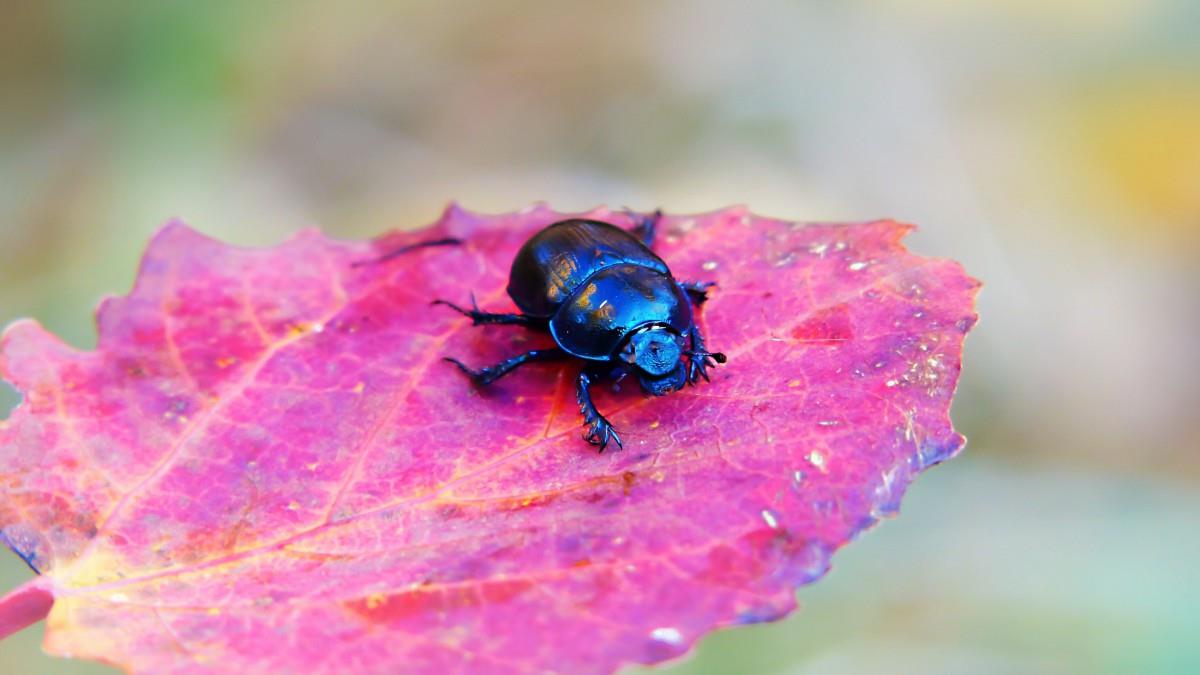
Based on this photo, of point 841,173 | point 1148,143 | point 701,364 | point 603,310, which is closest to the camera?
point 701,364

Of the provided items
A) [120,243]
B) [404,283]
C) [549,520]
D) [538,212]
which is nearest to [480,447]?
[549,520]

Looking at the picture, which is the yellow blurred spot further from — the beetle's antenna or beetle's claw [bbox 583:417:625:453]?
beetle's claw [bbox 583:417:625:453]

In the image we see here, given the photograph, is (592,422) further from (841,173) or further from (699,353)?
(841,173)

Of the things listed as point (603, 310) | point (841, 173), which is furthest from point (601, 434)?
point (841, 173)

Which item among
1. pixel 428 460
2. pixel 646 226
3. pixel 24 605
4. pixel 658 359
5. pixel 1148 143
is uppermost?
pixel 1148 143

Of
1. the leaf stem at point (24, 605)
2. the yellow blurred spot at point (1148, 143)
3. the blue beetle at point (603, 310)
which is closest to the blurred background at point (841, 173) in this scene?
the yellow blurred spot at point (1148, 143)

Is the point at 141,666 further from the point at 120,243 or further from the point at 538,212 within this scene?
the point at 120,243

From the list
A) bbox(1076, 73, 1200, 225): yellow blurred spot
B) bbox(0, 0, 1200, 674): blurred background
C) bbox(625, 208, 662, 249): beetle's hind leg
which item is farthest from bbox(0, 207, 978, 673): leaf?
bbox(1076, 73, 1200, 225): yellow blurred spot
